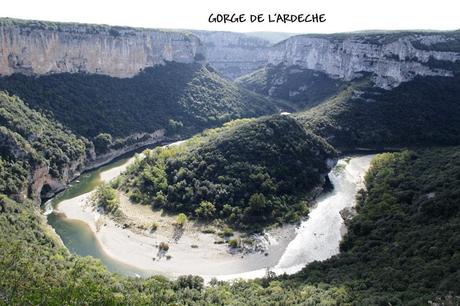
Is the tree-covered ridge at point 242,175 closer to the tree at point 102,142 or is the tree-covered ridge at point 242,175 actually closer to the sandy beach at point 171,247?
the sandy beach at point 171,247

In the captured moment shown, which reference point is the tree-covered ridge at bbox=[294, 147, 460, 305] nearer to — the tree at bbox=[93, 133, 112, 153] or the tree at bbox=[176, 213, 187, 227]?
the tree at bbox=[176, 213, 187, 227]

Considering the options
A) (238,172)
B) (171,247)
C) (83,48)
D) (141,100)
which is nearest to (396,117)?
(238,172)

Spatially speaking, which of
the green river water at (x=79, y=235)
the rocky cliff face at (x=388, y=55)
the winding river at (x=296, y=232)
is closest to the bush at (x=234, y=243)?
the winding river at (x=296, y=232)

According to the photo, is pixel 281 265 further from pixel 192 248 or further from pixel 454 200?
pixel 454 200

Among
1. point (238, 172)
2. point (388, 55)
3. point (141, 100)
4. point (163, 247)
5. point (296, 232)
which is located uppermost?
point (388, 55)

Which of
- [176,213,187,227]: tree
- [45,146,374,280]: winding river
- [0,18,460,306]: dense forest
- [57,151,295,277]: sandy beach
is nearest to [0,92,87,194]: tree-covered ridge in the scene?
[0,18,460,306]: dense forest

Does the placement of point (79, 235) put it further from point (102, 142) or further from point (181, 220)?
point (102, 142)
